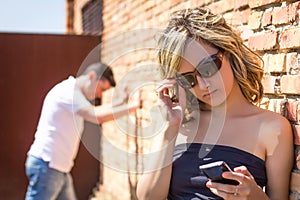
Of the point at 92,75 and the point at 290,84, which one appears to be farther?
the point at 92,75

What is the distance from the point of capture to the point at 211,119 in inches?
84.8

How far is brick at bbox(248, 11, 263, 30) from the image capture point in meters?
2.36

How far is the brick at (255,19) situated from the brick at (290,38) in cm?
21

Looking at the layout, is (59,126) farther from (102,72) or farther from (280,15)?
(280,15)

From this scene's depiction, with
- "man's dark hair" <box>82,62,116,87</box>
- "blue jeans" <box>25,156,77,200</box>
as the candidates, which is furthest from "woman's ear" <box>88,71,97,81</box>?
"blue jeans" <box>25,156,77,200</box>

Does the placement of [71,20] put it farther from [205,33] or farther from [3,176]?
[205,33]

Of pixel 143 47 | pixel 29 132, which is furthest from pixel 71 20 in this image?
pixel 143 47

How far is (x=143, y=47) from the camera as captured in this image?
14.8ft

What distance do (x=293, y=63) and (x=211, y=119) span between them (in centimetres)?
38

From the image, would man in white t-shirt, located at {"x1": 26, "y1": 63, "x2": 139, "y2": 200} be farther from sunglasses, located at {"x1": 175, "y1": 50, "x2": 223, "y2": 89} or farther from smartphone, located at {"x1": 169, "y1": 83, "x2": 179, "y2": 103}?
sunglasses, located at {"x1": 175, "y1": 50, "x2": 223, "y2": 89}

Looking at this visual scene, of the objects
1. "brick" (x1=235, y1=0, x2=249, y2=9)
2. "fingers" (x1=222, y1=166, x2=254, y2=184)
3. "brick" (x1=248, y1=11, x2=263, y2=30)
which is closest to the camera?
"fingers" (x1=222, y1=166, x2=254, y2=184)

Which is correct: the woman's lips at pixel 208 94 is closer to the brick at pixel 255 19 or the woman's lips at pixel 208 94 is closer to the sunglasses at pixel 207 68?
the sunglasses at pixel 207 68

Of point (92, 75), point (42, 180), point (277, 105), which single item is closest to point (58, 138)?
point (42, 180)

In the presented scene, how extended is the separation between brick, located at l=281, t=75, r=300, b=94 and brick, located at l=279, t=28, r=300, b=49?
0.12 m
